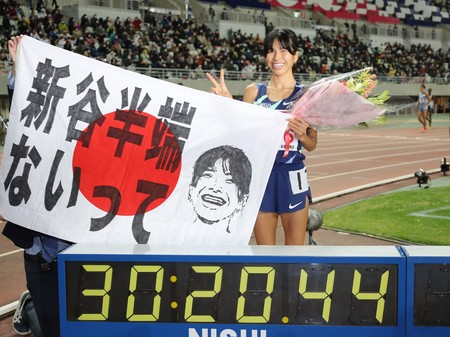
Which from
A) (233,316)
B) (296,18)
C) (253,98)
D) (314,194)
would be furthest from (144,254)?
(296,18)

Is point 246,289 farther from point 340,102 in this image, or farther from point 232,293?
point 340,102

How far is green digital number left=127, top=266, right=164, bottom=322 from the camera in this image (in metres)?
2.43

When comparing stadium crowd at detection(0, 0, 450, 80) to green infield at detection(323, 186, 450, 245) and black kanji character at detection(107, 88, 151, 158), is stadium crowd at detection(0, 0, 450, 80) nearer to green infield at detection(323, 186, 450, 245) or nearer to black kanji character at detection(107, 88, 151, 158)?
green infield at detection(323, 186, 450, 245)

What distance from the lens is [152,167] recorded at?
2924mm

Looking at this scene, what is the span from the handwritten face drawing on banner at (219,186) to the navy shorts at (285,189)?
48 centimetres

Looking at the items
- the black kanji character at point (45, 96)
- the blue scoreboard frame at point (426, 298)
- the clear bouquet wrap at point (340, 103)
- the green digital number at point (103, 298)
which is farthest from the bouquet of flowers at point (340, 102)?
the green digital number at point (103, 298)

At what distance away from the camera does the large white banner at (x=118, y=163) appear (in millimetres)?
2891

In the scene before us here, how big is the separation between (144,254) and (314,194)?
8.05 metres

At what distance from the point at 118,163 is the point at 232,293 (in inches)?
35.2

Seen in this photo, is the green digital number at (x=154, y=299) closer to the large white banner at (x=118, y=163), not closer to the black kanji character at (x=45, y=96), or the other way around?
the large white banner at (x=118, y=163)

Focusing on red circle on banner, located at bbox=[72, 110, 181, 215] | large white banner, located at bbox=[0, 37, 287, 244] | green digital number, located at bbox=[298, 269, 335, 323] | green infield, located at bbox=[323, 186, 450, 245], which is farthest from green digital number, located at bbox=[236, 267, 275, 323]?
green infield, located at bbox=[323, 186, 450, 245]

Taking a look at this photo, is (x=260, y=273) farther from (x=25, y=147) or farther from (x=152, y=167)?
(x=25, y=147)

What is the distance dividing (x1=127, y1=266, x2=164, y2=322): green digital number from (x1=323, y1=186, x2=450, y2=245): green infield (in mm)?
4873

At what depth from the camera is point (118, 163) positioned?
9.52ft
